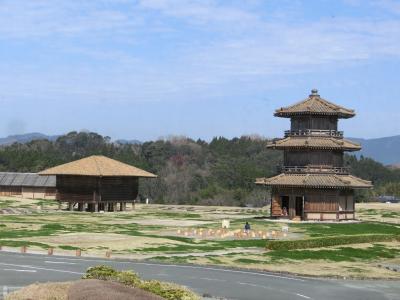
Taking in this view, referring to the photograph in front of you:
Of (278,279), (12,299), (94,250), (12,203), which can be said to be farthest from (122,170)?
(12,299)

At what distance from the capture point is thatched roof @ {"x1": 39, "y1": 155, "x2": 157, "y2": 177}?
334 ft

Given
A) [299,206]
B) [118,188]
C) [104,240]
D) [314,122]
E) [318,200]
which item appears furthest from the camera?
[118,188]

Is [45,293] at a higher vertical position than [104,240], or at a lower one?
higher

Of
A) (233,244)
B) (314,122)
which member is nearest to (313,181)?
(314,122)

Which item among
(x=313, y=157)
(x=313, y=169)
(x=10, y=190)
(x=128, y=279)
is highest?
(x=313, y=157)

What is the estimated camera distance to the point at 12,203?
383 ft

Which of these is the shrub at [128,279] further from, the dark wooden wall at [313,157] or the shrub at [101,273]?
the dark wooden wall at [313,157]

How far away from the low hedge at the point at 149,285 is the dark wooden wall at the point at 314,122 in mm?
67082

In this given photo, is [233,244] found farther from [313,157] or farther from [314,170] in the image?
[313,157]

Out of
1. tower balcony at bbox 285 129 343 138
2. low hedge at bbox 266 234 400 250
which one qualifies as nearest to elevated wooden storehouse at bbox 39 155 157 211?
tower balcony at bbox 285 129 343 138

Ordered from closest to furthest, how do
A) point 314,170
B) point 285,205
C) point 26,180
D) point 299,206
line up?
point 314,170, point 299,206, point 285,205, point 26,180

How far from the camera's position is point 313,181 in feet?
277

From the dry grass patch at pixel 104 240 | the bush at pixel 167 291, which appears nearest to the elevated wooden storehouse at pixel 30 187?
the dry grass patch at pixel 104 240

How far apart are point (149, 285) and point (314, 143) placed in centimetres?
6625
